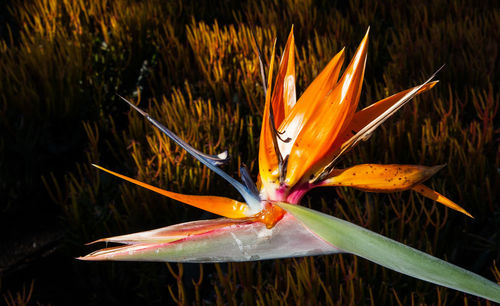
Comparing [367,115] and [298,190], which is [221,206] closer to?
[298,190]

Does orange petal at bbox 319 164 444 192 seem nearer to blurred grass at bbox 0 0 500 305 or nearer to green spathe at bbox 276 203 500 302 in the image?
green spathe at bbox 276 203 500 302

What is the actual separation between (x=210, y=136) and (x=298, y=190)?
2.67ft

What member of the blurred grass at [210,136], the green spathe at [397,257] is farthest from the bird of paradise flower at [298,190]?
the blurred grass at [210,136]

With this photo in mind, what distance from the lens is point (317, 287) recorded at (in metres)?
0.91

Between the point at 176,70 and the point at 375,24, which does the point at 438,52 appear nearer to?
the point at 375,24

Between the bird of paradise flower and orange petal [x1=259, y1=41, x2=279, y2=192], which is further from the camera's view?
orange petal [x1=259, y1=41, x2=279, y2=192]

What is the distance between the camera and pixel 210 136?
147cm

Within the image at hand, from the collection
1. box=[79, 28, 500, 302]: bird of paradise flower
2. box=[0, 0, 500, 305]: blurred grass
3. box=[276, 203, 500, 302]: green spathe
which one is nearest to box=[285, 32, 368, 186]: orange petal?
box=[79, 28, 500, 302]: bird of paradise flower

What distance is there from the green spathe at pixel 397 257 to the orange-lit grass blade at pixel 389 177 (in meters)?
0.13

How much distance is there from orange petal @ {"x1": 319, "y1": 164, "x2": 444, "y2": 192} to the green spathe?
13 centimetres

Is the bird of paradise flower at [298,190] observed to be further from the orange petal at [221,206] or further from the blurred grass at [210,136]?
the blurred grass at [210,136]

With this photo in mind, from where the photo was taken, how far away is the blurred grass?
1.11 m

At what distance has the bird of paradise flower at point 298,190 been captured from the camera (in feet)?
1.66

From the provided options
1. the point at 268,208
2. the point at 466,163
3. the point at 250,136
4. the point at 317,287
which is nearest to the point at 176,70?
the point at 250,136
